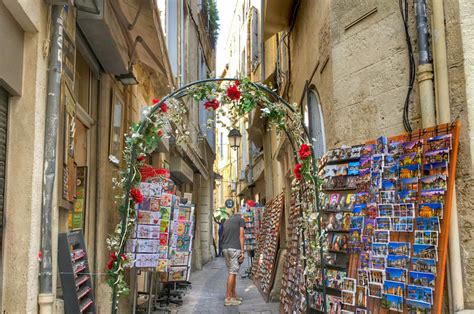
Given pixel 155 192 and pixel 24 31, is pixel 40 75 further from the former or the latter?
pixel 155 192

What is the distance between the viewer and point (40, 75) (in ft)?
12.0

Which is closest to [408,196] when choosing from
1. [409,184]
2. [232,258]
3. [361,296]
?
[409,184]

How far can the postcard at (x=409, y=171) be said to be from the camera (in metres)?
3.88

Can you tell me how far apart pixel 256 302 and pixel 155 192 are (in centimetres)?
392

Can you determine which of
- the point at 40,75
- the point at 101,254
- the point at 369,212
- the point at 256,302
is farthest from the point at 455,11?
the point at 256,302

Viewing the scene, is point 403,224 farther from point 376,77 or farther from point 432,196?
point 376,77

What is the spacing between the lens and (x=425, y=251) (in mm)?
3713

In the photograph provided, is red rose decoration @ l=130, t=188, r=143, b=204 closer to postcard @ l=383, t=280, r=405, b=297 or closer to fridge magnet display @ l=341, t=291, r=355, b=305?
fridge magnet display @ l=341, t=291, r=355, b=305

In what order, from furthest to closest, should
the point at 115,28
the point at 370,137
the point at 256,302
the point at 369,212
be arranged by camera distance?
the point at 256,302, the point at 115,28, the point at 370,137, the point at 369,212

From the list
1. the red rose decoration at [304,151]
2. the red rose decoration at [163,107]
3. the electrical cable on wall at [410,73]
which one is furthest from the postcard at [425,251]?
the red rose decoration at [163,107]

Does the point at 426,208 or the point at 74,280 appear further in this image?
the point at 74,280

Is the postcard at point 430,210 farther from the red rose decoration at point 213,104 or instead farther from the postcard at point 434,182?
the red rose decoration at point 213,104

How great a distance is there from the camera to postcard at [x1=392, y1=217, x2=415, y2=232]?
12.7 feet

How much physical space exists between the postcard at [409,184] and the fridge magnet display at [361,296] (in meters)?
0.92
